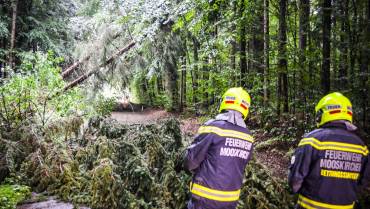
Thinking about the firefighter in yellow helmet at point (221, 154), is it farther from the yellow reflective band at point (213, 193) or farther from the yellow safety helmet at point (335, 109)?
the yellow safety helmet at point (335, 109)

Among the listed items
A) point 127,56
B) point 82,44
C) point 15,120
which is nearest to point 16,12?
point 82,44

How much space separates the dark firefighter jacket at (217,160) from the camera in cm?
331

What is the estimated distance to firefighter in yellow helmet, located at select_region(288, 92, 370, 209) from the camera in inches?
130

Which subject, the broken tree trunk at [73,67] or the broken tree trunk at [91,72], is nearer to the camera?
the broken tree trunk at [91,72]

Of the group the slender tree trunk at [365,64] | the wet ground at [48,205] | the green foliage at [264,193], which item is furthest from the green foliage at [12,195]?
the slender tree trunk at [365,64]

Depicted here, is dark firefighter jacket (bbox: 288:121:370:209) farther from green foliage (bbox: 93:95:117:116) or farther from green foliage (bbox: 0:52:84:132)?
green foliage (bbox: 93:95:117:116)

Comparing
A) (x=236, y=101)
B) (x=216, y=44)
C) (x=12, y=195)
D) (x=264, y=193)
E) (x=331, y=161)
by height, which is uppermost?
(x=216, y=44)

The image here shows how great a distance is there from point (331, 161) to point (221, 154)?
1.17 meters

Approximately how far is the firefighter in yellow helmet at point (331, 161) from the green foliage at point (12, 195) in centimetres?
456

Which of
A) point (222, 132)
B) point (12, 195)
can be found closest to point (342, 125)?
point (222, 132)

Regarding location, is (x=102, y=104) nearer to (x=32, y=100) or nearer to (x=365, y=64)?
(x=32, y=100)

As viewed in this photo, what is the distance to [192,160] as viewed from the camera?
3354 mm

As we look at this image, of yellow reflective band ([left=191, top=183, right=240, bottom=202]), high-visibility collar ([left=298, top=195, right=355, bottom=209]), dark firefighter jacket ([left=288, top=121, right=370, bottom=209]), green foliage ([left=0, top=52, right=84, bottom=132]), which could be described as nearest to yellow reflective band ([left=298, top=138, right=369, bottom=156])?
dark firefighter jacket ([left=288, top=121, right=370, bottom=209])

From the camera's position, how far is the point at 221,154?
3.32 metres
